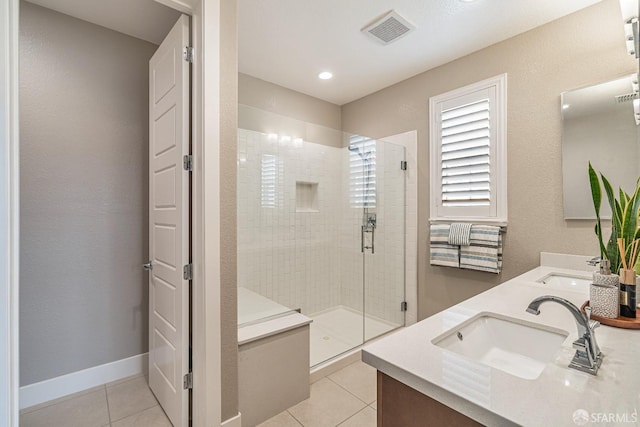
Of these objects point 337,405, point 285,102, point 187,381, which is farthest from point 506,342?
point 285,102

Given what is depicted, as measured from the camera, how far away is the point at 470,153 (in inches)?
95.8

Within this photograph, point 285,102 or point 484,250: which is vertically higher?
point 285,102

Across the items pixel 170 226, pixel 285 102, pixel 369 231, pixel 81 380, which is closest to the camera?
pixel 170 226

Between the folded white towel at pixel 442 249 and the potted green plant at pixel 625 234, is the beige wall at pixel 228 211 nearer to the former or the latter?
the potted green plant at pixel 625 234

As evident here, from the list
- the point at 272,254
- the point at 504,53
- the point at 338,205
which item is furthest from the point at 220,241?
the point at 504,53

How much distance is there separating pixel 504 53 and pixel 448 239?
4.99 ft

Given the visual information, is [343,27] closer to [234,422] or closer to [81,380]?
[234,422]

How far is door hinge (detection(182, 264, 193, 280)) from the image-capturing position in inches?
60.7

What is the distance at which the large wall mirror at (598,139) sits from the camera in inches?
68.3

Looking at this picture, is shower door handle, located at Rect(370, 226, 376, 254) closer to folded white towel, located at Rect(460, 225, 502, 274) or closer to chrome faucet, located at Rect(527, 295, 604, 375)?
folded white towel, located at Rect(460, 225, 502, 274)

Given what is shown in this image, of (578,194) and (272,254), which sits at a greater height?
(578,194)

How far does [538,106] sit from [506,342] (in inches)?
71.9

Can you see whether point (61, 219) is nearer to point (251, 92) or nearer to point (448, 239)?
point (251, 92)

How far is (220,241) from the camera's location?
4.91 ft
